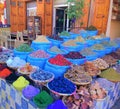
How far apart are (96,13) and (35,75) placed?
383cm

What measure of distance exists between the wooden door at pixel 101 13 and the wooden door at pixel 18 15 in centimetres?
407

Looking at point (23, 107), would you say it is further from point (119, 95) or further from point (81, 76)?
point (119, 95)

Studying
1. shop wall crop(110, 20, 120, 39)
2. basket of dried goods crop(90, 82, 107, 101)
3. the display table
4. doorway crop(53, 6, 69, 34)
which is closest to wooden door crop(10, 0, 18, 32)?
doorway crop(53, 6, 69, 34)

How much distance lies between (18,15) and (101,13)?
4619 millimetres

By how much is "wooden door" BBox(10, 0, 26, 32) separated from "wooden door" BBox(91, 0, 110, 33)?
4065 millimetres

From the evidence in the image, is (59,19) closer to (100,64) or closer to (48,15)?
(48,15)

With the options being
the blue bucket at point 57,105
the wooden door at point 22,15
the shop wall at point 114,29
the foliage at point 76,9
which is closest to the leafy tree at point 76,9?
the foliage at point 76,9

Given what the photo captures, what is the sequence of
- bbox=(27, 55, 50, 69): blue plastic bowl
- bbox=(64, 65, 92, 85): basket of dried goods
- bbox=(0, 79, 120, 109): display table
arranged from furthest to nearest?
bbox=(27, 55, 50, 69): blue plastic bowl → bbox=(64, 65, 92, 85): basket of dried goods → bbox=(0, 79, 120, 109): display table

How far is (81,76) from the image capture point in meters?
1.69

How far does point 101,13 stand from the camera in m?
4.81

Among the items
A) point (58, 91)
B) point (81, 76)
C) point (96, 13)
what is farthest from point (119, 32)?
point (58, 91)

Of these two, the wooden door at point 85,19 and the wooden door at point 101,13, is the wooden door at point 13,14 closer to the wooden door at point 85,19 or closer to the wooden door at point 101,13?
the wooden door at point 85,19

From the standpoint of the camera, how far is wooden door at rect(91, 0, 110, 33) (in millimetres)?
4711

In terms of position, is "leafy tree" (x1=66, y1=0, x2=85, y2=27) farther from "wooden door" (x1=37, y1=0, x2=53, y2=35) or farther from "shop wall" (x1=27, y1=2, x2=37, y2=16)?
"shop wall" (x1=27, y1=2, x2=37, y2=16)
